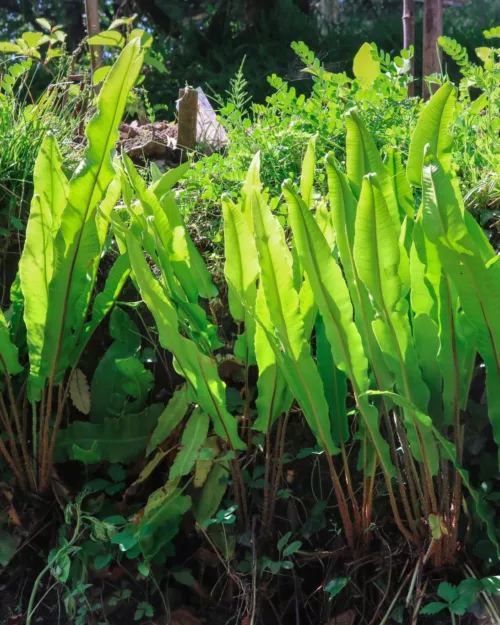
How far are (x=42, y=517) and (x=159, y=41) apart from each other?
23.8 feet

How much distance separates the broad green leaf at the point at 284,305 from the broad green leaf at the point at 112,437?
497 mm

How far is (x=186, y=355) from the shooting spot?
1439 millimetres

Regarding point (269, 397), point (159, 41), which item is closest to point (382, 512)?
point (269, 397)

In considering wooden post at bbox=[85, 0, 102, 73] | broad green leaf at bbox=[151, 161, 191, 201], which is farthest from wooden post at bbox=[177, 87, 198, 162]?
broad green leaf at bbox=[151, 161, 191, 201]

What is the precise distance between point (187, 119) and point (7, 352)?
1403 mm

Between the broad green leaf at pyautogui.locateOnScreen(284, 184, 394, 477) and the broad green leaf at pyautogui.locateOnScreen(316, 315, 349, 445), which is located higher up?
the broad green leaf at pyautogui.locateOnScreen(284, 184, 394, 477)

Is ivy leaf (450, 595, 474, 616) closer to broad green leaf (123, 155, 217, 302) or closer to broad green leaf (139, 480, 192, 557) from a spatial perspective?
broad green leaf (139, 480, 192, 557)

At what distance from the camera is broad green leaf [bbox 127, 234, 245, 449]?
1380 mm

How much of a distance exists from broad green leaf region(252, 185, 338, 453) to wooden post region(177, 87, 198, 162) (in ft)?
4.58

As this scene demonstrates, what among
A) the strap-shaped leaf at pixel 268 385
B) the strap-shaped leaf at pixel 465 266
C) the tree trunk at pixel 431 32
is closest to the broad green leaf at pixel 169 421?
the strap-shaped leaf at pixel 268 385

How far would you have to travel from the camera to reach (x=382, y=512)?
160 centimetres

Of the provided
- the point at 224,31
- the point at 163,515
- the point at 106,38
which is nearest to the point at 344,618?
the point at 163,515

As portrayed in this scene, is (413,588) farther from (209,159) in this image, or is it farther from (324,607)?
(209,159)

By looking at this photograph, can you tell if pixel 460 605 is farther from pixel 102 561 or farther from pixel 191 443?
pixel 102 561
